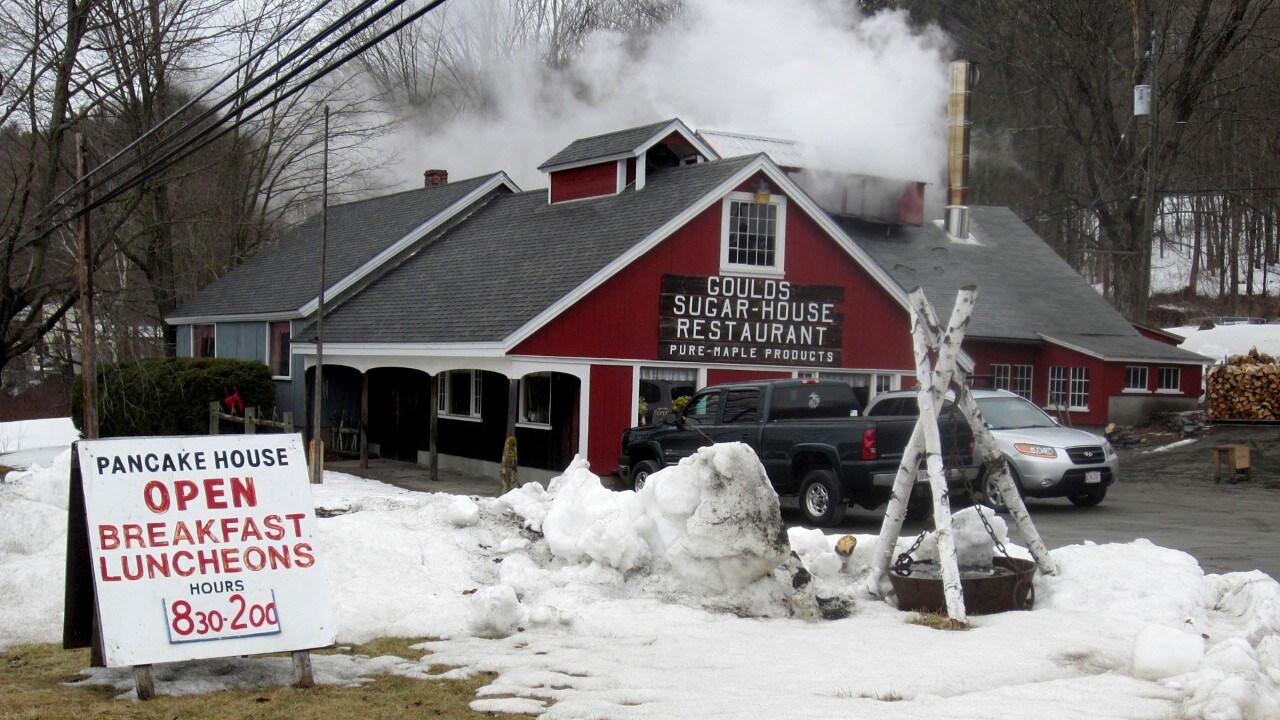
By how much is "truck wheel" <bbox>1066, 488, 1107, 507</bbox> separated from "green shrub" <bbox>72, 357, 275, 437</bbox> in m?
16.0

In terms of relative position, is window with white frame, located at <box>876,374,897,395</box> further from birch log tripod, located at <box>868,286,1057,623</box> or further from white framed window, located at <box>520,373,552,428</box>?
Answer: birch log tripod, located at <box>868,286,1057,623</box>

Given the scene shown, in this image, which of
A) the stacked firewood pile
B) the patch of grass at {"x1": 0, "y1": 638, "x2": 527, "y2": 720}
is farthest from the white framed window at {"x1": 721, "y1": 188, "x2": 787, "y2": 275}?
the patch of grass at {"x1": 0, "y1": 638, "x2": 527, "y2": 720}

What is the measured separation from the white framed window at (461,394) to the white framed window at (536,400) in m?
1.22

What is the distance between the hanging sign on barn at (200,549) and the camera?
7.60 metres

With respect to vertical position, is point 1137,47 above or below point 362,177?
above

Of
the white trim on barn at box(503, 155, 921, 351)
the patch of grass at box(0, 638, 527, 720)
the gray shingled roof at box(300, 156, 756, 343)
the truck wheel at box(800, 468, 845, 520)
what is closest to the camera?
the patch of grass at box(0, 638, 527, 720)

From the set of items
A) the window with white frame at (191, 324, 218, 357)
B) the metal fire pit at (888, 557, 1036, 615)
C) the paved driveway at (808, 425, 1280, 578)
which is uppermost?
the window with white frame at (191, 324, 218, 357)

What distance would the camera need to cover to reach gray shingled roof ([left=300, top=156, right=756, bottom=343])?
2186cm

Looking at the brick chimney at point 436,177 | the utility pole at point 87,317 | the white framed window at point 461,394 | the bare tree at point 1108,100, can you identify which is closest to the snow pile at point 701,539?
the utility pole at point 87,317

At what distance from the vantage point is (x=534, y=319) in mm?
20594

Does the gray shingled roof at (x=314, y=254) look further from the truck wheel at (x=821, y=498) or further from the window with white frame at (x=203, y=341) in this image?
the truck wheel at (x=821, y=498)

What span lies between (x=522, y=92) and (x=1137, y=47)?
2027 cm

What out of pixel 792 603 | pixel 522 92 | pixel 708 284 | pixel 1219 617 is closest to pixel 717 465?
pixel 792 603

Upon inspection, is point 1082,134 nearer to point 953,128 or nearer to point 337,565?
point 953,128
